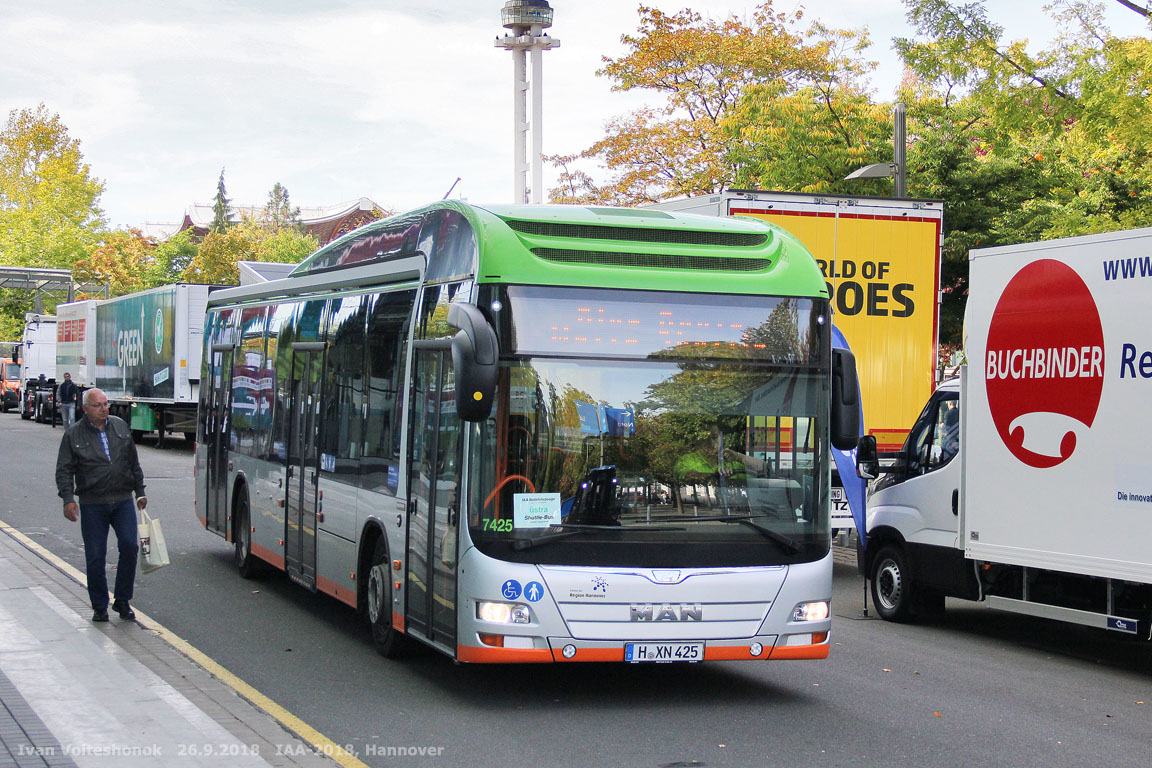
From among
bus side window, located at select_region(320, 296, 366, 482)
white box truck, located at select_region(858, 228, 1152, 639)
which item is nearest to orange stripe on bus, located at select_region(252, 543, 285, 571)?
bus side window, located at select_region(320, 296, 366, 482)

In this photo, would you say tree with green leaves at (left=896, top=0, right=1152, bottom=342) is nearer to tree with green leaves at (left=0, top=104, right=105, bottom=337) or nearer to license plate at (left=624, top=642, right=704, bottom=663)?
license plate at (left=624, top=642, right=704, bottom=663)

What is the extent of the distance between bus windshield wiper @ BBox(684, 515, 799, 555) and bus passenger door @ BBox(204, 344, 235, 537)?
732cm

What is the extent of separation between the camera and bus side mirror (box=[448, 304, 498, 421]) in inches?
289

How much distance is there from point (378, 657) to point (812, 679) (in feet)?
10.0

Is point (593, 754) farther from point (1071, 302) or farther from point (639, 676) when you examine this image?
point (1071, 302)

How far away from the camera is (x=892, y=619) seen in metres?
12.0

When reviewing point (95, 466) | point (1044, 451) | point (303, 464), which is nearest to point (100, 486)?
point (95, 466)

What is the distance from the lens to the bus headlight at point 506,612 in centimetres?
765

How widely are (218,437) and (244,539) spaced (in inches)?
58.1

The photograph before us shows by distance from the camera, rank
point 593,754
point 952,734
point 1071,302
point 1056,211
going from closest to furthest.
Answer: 1. point 593,754
2. point 952,734
3. point 1071,302
4. point 1056,211

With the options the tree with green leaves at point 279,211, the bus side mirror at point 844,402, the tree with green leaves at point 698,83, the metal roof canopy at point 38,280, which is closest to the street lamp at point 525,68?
the tree with green leaves at point 698,83

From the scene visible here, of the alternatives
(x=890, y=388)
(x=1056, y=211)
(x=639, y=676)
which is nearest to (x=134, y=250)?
(x=1056, y=211)

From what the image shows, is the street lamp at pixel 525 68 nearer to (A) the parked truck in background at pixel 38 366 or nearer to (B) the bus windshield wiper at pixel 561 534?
(A) the parked truck in background at pixel 38 366

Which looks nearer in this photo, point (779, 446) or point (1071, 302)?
point (779, 446)
